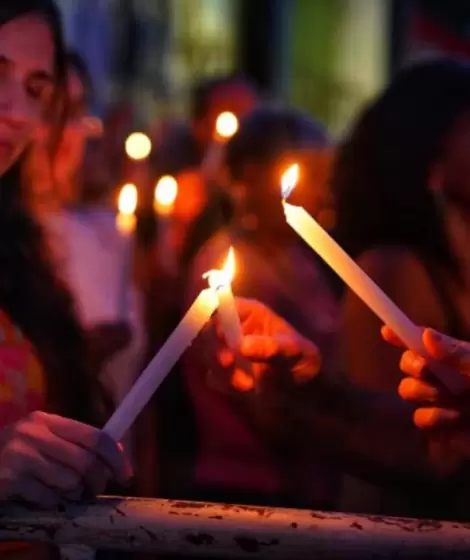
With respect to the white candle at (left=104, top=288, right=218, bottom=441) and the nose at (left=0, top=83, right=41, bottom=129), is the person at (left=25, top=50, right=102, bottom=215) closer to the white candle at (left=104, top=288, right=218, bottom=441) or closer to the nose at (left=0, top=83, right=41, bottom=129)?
the nose at (left=0, top=83, right=41, bottom=129)

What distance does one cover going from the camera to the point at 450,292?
1.95 metres

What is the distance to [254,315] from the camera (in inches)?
57.0

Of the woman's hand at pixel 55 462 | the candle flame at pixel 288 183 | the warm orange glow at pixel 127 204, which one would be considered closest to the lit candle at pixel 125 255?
the warm orange glow at pixel 127 204

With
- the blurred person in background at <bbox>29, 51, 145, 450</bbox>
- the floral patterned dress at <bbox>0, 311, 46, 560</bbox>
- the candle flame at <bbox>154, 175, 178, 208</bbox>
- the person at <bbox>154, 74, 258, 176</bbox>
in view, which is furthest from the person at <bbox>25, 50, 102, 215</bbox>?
the floral patterned dress at <bbox>0, 311, 46, 560</bbox>

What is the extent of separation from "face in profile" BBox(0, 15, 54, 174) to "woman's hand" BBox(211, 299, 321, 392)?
0.42m

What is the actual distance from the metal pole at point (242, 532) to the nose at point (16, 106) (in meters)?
0.72

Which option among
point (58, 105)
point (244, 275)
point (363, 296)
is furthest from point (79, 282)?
point (363, 296)

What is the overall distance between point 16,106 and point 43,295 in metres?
0.45

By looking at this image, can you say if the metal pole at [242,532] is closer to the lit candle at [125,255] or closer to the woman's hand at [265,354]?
the woman's hand at [265,354]

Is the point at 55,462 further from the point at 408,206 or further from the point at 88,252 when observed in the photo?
the point at 88,252

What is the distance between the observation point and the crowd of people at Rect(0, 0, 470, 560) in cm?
137

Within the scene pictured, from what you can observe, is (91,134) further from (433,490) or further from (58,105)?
(433,490)

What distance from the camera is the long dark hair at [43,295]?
5.74ft

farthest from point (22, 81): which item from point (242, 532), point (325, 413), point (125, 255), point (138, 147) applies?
point (138, 147)
